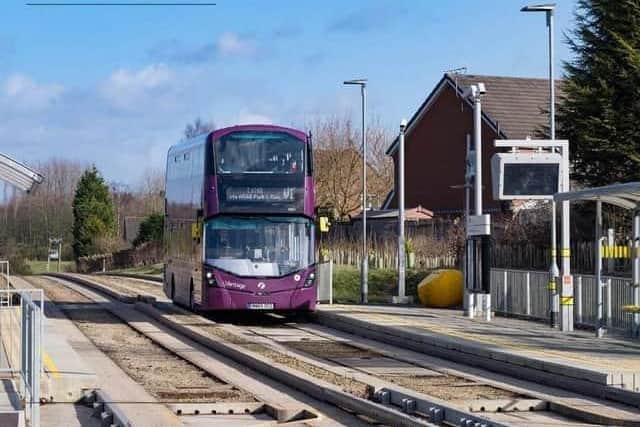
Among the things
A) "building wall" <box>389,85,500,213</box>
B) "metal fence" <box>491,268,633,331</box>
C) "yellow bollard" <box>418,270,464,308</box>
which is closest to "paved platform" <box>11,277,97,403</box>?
"metal fence" <box>491,268,633,331</box>

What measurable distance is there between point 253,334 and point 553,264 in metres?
6.88

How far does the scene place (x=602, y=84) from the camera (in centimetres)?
3450

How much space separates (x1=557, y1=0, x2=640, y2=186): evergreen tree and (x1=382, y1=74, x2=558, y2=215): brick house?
18.5m

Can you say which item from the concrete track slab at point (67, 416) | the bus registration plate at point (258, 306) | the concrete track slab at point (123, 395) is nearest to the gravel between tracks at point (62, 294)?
the bus registration plate at point (258, 306)

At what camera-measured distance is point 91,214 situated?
98375 mm

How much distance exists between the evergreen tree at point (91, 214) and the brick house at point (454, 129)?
40.3 m

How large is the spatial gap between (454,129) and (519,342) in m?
38.6

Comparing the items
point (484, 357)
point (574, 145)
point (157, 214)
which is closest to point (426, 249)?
point (574, 145)

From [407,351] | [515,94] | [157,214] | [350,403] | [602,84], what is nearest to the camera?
[350,403]

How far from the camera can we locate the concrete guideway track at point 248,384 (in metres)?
13.8

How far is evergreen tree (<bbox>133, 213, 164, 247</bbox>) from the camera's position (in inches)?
3259

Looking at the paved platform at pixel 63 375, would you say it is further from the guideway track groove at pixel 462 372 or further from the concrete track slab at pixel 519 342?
the concrete track slab at pixel 519 342

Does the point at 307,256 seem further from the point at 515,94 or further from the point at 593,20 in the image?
the point at 515,94

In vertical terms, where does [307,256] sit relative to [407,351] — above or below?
above
